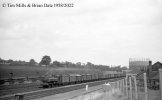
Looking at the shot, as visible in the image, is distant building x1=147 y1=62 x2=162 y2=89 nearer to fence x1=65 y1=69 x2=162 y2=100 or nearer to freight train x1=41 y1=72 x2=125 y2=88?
fence x1=65 y1=69 x2=162 y2=100

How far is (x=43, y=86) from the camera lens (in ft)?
125

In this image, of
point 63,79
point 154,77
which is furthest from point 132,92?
point 63,79

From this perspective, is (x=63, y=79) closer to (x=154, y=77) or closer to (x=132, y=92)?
(x=154, y=77)

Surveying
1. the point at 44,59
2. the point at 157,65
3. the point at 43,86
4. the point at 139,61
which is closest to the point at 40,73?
the point at 43,86

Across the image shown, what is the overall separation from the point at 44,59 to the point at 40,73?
72.5 meters

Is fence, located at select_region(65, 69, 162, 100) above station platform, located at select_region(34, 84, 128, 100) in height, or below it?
above

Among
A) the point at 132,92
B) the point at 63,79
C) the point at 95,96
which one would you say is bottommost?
the point at 95,96

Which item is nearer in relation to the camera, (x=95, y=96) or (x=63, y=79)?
(x=95, y=96)

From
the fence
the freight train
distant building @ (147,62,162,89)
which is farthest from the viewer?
the freight train

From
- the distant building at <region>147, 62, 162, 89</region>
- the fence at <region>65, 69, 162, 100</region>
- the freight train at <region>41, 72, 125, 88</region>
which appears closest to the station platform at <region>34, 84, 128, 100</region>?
the fence at <region>65, 69, 162, 100</region>

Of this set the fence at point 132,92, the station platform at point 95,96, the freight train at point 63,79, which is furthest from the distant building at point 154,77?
the freight train at point 63,79

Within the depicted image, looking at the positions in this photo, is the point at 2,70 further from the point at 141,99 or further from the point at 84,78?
the point at 141,99

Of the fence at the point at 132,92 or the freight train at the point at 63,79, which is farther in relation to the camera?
the freight train at the point at 63,79

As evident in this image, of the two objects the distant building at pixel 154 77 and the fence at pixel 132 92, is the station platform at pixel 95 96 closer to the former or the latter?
the fence at pixel 132 92
